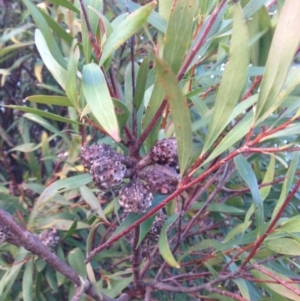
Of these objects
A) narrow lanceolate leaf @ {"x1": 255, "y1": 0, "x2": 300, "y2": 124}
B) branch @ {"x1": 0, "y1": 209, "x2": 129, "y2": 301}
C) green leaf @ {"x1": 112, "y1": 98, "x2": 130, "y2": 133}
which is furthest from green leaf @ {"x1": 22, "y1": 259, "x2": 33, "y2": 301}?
narrow lanceolate leaf @ {"x1": 255, "y1": 0, "x2": 300, "y2": 124}

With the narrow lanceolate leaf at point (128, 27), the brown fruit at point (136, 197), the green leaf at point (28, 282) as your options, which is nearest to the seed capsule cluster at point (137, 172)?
the brown fruit at point (136, 197)

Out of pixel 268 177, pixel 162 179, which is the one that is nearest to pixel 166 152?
pixel 162 179

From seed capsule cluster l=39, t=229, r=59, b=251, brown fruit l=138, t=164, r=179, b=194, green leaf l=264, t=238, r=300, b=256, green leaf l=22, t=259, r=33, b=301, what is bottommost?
green leaf l=22, t=259, r=33, b=301

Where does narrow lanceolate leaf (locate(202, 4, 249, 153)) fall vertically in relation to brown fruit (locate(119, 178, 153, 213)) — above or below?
above

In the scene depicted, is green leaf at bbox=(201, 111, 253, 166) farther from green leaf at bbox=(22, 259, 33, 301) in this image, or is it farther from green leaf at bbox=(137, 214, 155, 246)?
green leaf at bbox=(22, 259, 33, 301)

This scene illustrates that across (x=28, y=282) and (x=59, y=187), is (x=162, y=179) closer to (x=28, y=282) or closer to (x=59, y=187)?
(x=59, y=187)

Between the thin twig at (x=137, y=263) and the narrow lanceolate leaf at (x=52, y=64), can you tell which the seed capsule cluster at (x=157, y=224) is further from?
the narrow lanceolate leaf at (x=52, y=64)
